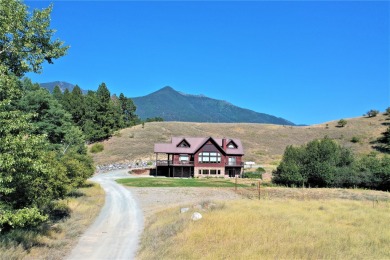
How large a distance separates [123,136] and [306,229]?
3801 inches

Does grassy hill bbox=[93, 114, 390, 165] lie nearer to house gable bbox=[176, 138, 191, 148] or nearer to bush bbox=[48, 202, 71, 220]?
house gable bbox=[176, 138, 191, 148]

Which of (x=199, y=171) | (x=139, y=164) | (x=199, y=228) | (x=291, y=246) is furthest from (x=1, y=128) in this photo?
(x=139, y=164)

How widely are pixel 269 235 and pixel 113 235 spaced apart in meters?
9.31

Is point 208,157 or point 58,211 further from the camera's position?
point 208,157

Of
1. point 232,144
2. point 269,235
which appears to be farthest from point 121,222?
point 232,144

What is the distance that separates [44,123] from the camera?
45094 millimetres

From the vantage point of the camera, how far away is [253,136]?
124 meters

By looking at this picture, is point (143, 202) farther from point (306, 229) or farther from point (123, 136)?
point (123, 136)

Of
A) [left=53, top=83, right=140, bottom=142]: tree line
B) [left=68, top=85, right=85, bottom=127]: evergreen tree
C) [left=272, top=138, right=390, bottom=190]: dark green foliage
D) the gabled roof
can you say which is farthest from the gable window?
[left=68, top=85, right=85, bottom=127]: evergreen tree

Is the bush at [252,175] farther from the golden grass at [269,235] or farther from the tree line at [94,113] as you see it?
the tree line at [94,113]

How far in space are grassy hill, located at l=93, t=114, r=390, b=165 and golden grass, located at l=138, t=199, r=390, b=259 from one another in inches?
2742

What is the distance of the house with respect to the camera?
7288 cm

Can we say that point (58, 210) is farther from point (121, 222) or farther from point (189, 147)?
point (189, 147)

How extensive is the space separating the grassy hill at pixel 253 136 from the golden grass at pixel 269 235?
6965cm
